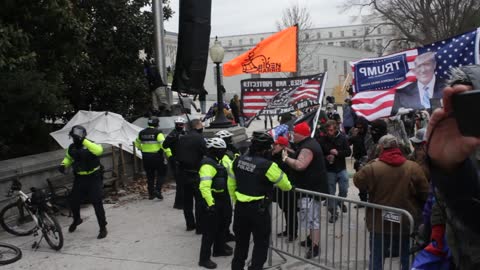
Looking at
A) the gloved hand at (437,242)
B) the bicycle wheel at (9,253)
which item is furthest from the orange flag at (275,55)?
the gloved hand at (437,242)

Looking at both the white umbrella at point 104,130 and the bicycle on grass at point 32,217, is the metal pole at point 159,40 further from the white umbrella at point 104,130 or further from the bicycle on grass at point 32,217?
the bicycle on grass at point 32,217

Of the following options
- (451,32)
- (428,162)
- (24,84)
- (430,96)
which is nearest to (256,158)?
(430,96)

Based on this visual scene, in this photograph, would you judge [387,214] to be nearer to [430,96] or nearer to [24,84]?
[430,96]

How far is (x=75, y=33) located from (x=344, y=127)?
729 centimetres

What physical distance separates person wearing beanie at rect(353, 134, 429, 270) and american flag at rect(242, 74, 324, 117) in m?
4.07

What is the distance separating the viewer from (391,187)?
4859 mm

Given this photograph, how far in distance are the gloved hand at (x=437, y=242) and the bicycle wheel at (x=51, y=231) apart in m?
5.71

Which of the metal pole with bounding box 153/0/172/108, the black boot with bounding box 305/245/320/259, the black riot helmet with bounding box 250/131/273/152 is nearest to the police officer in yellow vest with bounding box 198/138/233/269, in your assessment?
the black riot helmet with bounding box 250/131/273/152

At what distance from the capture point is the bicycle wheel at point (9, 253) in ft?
21.0

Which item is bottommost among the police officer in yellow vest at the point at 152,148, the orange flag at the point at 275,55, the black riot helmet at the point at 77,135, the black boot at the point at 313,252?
the black boot at the point at 313,252

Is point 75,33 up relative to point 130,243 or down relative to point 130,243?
up

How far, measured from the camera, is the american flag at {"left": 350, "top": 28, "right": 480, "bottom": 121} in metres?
6.04

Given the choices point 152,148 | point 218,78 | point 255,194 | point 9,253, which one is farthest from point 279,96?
point 9,253

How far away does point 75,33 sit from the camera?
998cm
